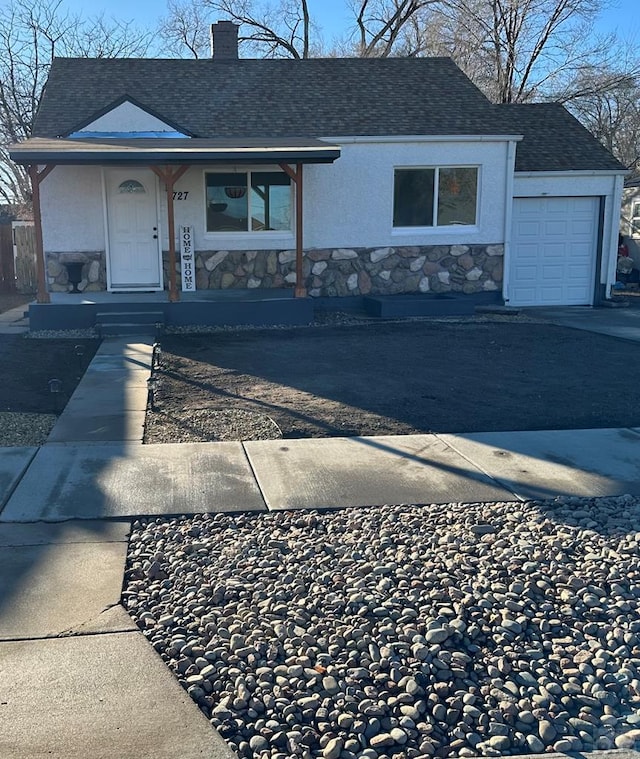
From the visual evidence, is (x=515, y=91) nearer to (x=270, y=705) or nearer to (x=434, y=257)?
(x=434, y=257)

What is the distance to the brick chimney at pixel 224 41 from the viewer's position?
20484mm

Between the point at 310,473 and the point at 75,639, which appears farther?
the point at 310,473

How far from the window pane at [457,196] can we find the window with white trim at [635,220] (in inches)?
415

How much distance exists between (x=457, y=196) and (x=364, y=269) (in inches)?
106

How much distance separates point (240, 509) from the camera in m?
6.01

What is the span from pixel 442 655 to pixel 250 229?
46.3 feet

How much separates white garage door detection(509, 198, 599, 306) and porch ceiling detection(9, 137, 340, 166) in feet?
19.2

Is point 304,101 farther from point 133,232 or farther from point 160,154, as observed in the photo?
point 160,154

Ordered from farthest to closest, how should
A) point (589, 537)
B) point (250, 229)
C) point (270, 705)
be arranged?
1. point (250, 229)
2. point (589, 537)
3. point (270, 705)

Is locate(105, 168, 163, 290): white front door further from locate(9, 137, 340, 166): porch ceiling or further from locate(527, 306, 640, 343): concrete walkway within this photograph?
locate(527, 306, 640, 343): concrete walkway

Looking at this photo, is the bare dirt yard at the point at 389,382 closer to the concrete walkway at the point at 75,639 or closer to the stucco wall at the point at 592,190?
the concrete walkway at the point at 75,639

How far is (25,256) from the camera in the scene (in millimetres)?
22062

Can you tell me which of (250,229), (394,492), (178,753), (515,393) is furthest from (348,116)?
(178,753)

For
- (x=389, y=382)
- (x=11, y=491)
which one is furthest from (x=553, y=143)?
(x=11, y=491)
